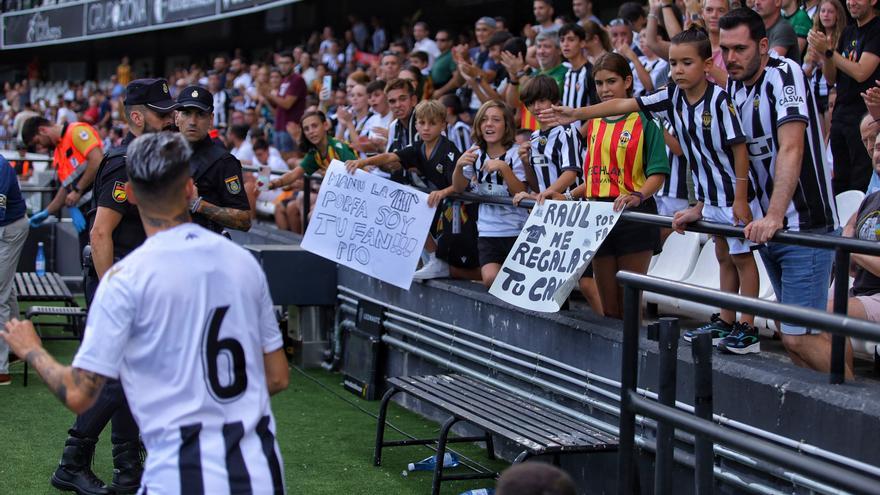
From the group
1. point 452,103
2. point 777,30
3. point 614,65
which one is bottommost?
point 452,103

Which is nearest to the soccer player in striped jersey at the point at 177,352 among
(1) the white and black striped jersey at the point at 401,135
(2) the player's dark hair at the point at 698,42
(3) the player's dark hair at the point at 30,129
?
(2) the player's dark hair at the point at 698,42

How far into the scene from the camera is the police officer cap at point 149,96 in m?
5.87

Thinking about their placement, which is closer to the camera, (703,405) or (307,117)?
(703,405)

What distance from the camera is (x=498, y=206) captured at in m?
7.49

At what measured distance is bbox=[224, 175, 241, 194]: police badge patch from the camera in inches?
239

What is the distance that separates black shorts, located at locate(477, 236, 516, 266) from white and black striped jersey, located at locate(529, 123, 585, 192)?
0.41 metres

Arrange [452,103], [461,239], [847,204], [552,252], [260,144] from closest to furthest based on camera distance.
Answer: [552,252] → [847,204] → [461,239] → [452,103] → [260,144]

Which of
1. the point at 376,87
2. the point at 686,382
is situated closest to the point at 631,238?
the point at 686,382

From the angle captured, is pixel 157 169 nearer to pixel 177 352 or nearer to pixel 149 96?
pixel 177 352

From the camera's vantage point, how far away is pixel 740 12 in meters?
5.06

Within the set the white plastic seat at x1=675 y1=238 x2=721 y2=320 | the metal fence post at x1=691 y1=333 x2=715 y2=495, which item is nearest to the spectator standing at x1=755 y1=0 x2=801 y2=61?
the white plastic seat at x1=675 y1=238 x2=721 y2=320

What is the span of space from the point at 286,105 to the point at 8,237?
839cm

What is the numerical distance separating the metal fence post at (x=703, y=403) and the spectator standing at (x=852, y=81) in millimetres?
4361

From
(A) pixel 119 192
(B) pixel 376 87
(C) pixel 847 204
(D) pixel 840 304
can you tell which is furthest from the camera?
(B) pixel 376 87
